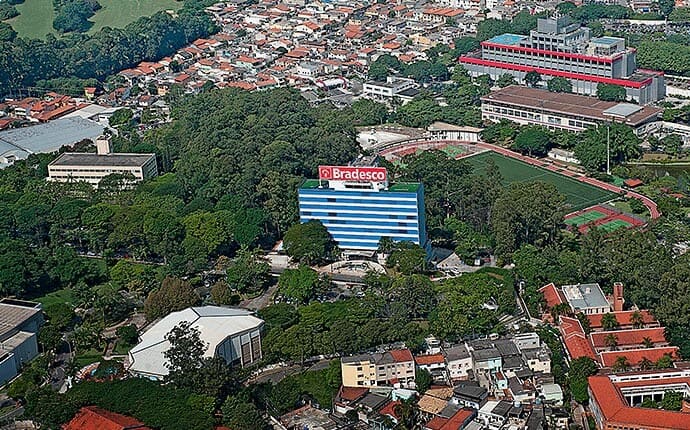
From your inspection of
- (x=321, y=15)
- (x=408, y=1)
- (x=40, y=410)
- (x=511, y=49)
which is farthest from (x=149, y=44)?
(x=40, y=410)

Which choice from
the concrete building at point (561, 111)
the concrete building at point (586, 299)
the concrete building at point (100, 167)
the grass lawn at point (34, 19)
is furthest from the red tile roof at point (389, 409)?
the grass lawn at point (34, 19)

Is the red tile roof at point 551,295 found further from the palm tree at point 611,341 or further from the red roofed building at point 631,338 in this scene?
the palm tree at point 611,341

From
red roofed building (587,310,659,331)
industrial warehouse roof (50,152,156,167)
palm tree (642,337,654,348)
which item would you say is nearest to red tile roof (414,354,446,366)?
red roofed building (587,310,659,331)

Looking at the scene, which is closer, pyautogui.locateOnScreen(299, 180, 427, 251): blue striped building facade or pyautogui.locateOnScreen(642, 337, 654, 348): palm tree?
pyautogui.locateOnScreen(642, 337, 654, 348): palm tree

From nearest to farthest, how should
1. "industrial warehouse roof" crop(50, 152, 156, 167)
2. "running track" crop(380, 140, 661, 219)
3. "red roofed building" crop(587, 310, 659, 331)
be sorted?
"red roofed building" crop(587, 310, 659, 331) < "running track" crop(380, 140, 661, 219) < "industrial warehouse roof" crop(50, 152, 156, 167)

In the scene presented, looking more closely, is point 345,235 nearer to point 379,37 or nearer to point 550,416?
point 550,416

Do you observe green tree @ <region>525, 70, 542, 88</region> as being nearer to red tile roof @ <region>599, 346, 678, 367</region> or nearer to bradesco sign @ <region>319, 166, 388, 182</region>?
bradesco sign @ <region>319, 166, 388, 182</region>
